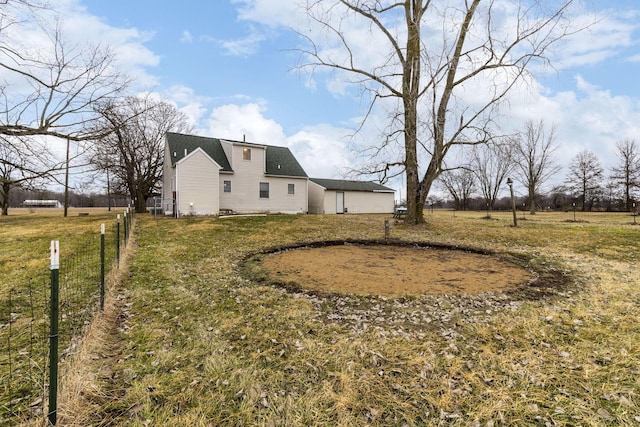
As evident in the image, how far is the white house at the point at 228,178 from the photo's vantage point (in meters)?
19.6

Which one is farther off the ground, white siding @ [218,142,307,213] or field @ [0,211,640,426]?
white siding @ [218,142,307,213]

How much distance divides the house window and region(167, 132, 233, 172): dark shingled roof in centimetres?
→ 282

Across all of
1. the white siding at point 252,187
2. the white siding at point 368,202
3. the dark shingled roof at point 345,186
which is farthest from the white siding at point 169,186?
→ the white siding at point 368,202

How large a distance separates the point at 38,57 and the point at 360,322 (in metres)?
8.16

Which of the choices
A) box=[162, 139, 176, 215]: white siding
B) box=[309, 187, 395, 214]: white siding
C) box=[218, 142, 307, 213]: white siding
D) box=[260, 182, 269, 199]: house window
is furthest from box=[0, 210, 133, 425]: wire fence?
box=[309, 187, 395, 214]: white siding

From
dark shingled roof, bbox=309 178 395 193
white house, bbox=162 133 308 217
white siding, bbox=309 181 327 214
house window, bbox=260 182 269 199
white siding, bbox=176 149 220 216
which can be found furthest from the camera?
dark shingled roof, bbox=309 178 395 193

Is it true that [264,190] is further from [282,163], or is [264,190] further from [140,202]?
[140,202]

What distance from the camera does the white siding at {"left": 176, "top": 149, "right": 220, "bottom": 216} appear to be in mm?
19312

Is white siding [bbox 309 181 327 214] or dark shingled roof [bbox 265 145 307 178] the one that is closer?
dark shingled roof [bbox 265 145 307 178]

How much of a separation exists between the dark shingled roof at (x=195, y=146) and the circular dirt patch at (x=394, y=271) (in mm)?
15228

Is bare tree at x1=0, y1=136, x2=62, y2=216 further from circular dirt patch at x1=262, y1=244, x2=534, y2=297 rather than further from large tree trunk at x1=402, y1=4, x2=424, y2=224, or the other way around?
large tree trunk at x1=402, y1=4, x2=424, y2=224

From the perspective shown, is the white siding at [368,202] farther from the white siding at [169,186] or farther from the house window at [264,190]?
the white siding at [169,186]

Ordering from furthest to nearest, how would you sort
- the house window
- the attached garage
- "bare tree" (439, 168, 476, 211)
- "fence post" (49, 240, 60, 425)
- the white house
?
"bare tree" (439, 168, 476, 211), the attached garage, the house window, the white house, "fence post" (49, 240, 60, 425)

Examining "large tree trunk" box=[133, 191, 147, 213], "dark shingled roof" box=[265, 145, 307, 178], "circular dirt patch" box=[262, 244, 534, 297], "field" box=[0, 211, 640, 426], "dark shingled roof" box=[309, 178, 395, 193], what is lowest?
"field" box=[0, 211, 640, 426]
